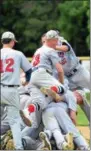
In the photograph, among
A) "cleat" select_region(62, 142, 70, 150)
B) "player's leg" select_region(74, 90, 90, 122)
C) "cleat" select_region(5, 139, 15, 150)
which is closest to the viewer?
"cleat" select_region(62, 142, 70, 150)

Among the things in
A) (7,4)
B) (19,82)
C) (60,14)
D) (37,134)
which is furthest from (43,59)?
(7,4)

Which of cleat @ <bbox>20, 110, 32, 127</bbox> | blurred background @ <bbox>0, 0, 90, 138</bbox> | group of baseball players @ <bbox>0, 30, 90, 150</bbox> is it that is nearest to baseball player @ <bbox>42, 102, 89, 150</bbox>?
group of baseball players @ <bbox>0, 30, 90, 150</bbox>

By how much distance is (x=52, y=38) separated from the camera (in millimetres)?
9445

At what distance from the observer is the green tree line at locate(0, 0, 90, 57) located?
157 feet

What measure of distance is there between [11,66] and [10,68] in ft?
0.13

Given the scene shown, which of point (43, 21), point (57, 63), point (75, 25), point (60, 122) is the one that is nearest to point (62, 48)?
point (57, 63)

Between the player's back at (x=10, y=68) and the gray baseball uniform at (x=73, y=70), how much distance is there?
83 centimetres

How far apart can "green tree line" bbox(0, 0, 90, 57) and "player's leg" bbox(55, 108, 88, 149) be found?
36262 millimetres

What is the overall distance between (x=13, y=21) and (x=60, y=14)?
4851 millimetres

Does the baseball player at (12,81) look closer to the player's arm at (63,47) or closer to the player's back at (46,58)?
the player's back at (46,58)

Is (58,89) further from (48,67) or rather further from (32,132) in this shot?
(32,132)

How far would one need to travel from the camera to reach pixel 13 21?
5316 cm

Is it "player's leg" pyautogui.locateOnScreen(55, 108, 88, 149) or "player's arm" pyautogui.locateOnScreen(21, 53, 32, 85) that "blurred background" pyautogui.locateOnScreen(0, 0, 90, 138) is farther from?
"player's leg" pyautogui.locateOnScreen(55, 108, 88, 149)

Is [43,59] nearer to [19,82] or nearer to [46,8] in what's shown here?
[19,82]
